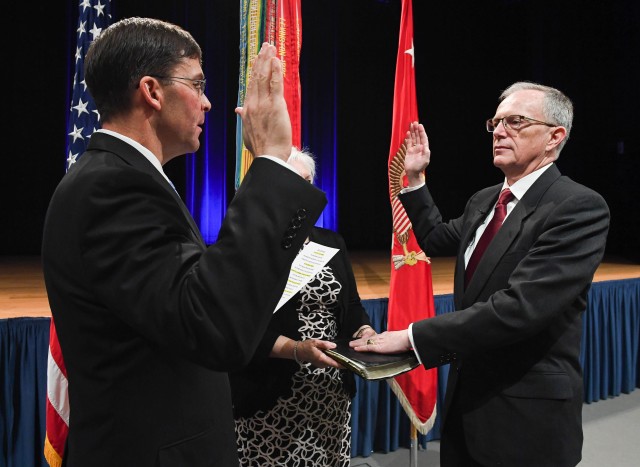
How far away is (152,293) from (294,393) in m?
1.21

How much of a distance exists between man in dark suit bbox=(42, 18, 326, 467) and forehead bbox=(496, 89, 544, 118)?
3.68ft

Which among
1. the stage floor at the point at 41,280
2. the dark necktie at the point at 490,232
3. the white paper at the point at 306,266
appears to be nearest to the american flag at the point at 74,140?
the stage floor at the point at 41,280

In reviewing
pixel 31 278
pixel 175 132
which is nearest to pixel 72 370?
pixel 175 132

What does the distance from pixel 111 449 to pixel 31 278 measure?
3.64 meters

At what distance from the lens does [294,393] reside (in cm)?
179

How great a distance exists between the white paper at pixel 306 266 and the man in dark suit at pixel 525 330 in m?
0.30

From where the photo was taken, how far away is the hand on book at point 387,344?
146cm

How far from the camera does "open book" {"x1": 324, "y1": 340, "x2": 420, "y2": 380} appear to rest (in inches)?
50.3

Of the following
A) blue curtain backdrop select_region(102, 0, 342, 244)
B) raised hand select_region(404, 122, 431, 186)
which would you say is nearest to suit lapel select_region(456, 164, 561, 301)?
raised hand select_region(404, 122, 431, 186)

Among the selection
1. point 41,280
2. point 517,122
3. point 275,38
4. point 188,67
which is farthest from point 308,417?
point 41,280

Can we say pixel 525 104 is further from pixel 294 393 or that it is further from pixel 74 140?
pixel 74 140

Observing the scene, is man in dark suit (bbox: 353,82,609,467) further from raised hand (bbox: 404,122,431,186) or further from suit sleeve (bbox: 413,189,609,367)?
raised hand (bbox: 404,122,431,186)

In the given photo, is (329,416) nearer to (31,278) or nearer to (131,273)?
(131,273)

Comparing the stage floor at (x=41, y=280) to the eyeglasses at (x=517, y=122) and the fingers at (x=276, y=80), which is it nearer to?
the eyeglasses at (x=517, y=122)
